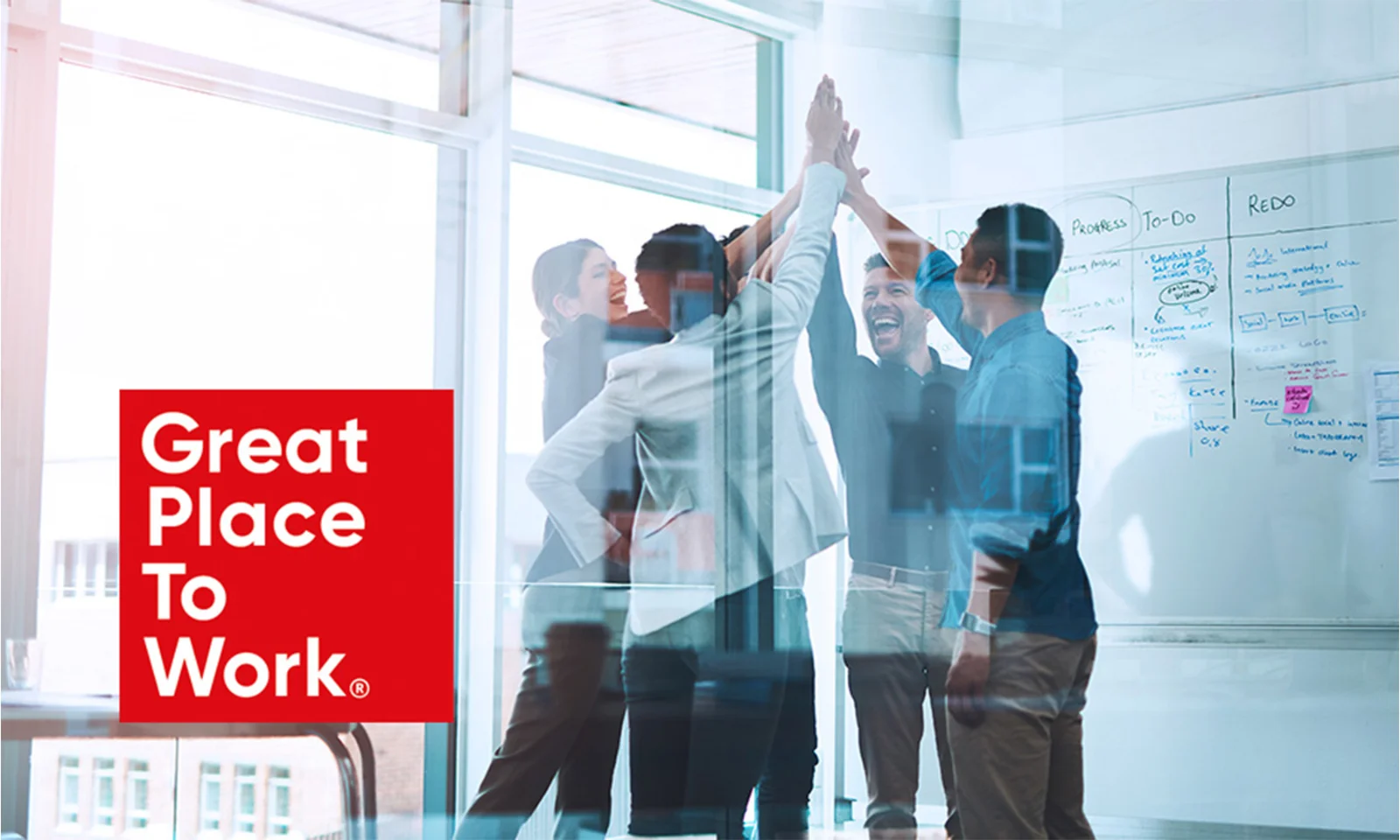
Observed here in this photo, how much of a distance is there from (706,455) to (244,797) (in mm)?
1114

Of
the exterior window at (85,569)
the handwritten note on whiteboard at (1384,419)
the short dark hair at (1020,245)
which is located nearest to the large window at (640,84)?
the short dark hair at (1020,245)

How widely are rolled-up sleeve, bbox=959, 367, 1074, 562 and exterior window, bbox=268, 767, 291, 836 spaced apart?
1420mm

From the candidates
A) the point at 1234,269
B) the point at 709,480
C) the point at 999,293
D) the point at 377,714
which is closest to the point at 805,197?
the point at 999,293

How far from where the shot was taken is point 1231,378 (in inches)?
123

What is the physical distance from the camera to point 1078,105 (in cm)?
322

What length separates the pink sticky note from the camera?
3025mm

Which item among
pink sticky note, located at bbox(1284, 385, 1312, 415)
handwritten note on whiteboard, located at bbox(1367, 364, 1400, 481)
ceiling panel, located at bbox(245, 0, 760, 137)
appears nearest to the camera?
ceiling panel, located at bbox(245, 0, 760, 137)

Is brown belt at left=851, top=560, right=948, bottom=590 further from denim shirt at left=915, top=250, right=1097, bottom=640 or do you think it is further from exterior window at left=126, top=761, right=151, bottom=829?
exterior window at left=126, top=761, right=151, bottom=829

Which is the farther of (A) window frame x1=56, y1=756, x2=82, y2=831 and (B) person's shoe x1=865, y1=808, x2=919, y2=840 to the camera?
(B) person's shoe x1=865, y1=808, x2=919, y2=840

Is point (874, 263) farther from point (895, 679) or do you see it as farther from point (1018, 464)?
point (895, 679)

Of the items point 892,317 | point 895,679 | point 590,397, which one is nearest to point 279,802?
point 590,397

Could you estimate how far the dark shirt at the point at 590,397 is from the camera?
2.56 m

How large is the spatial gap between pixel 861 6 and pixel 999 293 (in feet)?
3.10

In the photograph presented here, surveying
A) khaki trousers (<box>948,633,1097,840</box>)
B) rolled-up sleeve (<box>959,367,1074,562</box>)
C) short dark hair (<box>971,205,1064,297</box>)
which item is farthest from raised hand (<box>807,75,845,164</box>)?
khaki trousers (<box>948,633,1097,840</box>)
